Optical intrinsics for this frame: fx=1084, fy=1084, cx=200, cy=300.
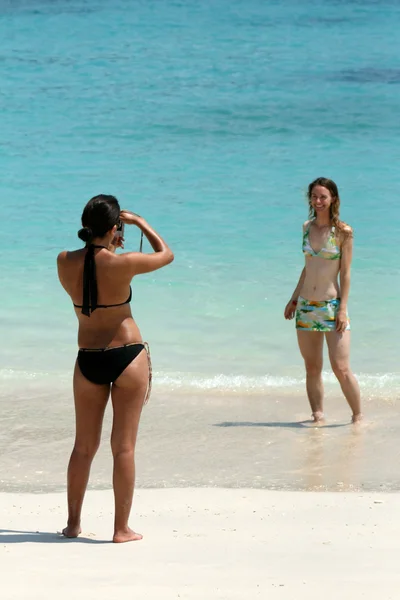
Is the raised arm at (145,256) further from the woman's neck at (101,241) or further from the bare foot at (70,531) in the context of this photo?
the bare foot at (70,531)

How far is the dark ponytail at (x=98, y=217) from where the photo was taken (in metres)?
4.44

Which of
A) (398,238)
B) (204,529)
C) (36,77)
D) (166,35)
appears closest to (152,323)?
(398,238)

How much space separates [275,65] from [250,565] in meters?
21.4

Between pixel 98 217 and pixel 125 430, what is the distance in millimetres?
901

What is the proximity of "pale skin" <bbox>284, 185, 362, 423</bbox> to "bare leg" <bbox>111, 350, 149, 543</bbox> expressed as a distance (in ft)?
7.83

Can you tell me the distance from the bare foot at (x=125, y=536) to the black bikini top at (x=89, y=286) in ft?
3.03

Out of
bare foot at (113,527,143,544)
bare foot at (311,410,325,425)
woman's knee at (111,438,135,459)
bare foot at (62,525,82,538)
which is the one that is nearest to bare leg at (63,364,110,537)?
bare foot at (62,525,82,538)

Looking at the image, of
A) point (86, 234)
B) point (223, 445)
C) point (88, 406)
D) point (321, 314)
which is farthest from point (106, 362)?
point (321, 314)

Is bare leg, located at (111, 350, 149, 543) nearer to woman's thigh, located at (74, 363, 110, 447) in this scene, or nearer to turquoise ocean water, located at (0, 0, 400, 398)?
woman's thigh, located at (74, 363, 110, 447)

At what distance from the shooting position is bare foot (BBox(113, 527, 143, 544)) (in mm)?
4531

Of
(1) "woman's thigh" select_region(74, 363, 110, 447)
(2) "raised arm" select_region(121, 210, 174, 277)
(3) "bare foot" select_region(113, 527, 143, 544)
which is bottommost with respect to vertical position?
(3) "bare foot" select_region(113, 527, 143, 544)

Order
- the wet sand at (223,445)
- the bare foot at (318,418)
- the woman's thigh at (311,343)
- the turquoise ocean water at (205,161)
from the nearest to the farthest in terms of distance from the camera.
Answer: the wet sand at (223,445)
the woman's thigh at (311,343)
the bare foot at (318,418)
the turquoise ocean water at (205,161)

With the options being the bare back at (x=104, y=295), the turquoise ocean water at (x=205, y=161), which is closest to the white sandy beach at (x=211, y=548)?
the bare back at (x=104, y=295)

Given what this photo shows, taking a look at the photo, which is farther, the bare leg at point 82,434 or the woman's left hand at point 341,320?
the woman's left hand at point 341,320
